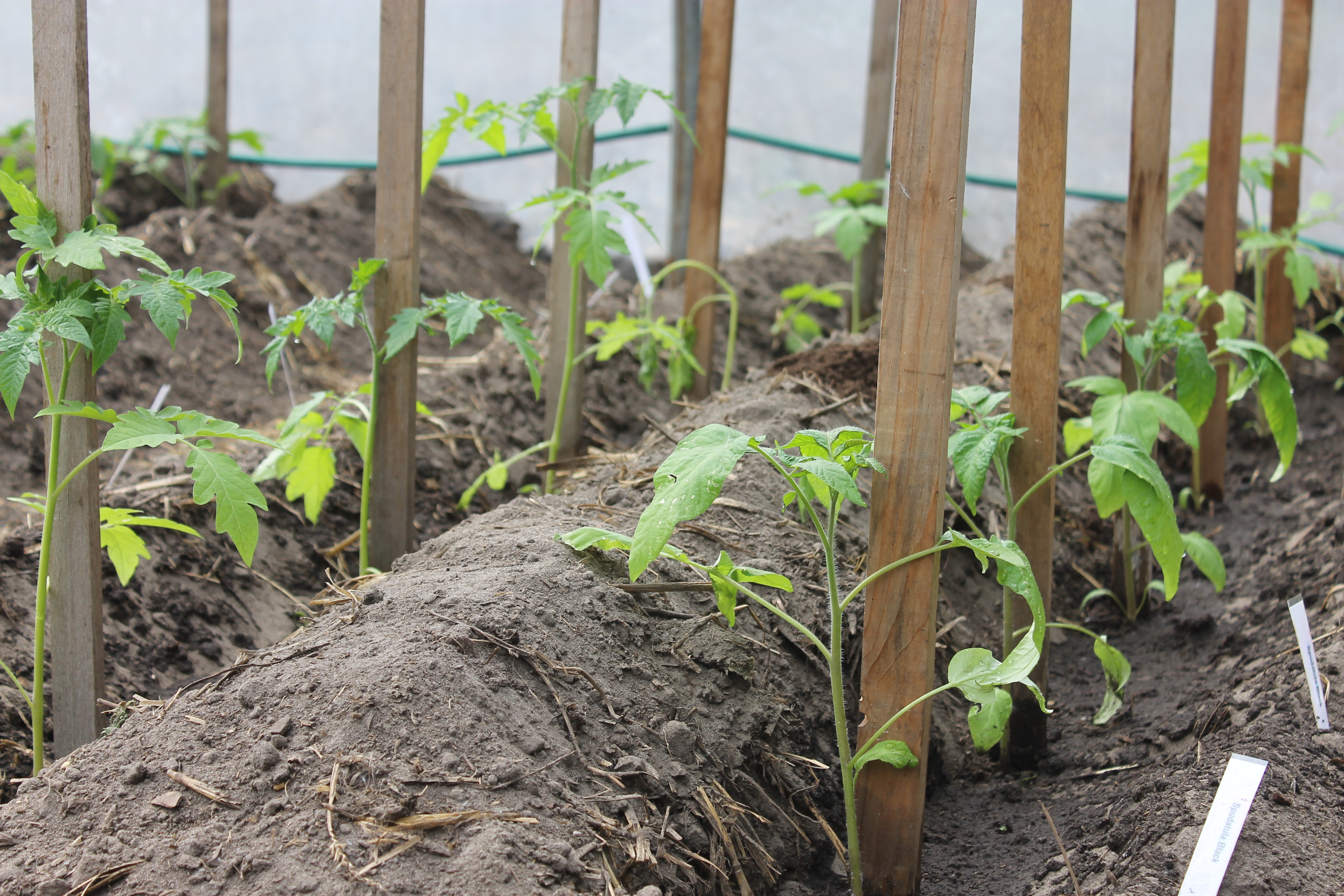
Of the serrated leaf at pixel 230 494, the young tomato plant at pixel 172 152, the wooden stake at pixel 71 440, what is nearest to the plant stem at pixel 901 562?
the serrated leaf at pixel 230 494

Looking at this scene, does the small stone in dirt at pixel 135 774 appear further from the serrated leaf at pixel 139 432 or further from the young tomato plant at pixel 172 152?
the young tomato plant at pixel 172 152

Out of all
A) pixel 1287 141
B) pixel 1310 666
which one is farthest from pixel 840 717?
pixel 1287 141

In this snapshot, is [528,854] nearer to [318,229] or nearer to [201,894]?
[201,894]

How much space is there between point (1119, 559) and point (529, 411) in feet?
6.38

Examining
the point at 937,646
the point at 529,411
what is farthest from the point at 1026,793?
the point at 529,411

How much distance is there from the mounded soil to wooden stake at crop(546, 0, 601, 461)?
249 millimetres

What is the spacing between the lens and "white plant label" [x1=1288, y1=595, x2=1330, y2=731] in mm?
1640

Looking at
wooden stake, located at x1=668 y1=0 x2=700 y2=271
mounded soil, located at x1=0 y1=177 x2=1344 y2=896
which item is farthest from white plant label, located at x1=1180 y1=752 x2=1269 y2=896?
wooden stake, located at x1=668 y1=0 x2=700 y2=271

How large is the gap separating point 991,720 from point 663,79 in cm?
481

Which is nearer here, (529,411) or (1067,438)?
(1067,438)

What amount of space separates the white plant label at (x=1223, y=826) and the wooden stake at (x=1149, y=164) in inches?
39.5

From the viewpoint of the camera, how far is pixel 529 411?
3412mm

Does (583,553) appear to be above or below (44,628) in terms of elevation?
above

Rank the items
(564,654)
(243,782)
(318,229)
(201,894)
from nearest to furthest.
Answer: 1. (201,894)
2. (243,782)
3. (564,654)
4. (318,229)
